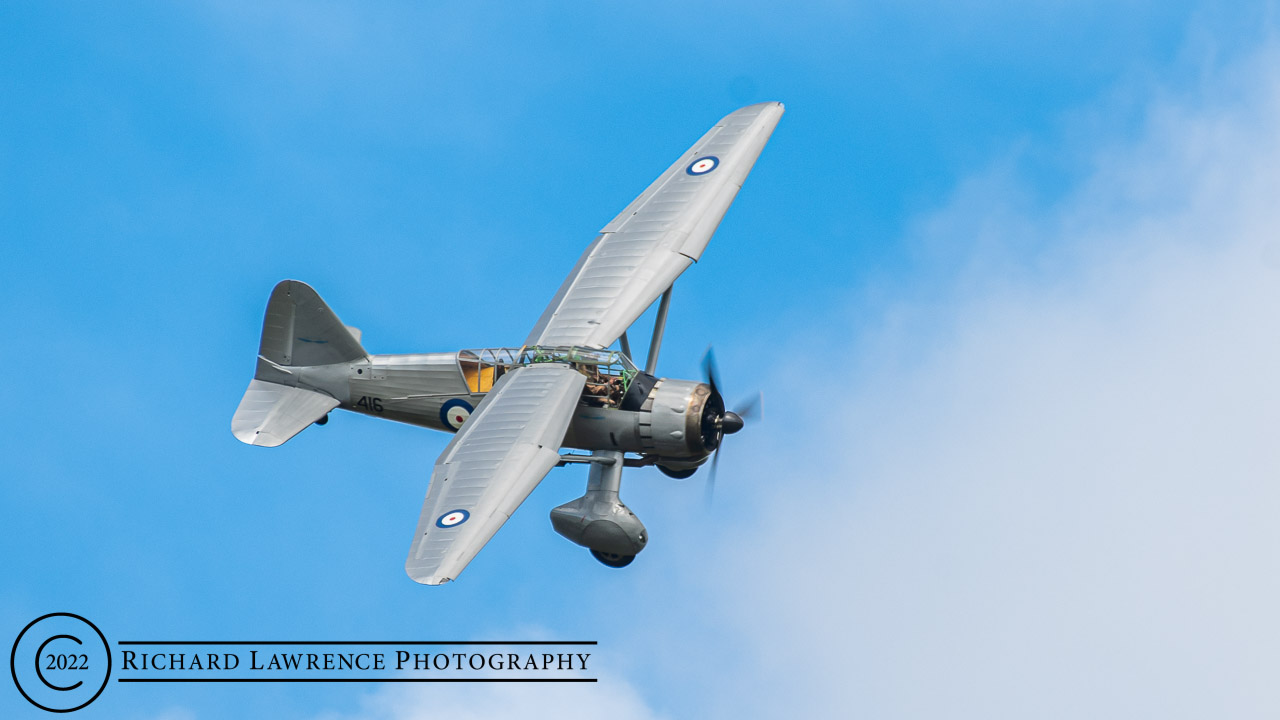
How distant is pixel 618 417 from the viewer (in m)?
28.0

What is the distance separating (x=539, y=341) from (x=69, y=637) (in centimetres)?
842

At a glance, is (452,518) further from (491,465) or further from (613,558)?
(613,558)

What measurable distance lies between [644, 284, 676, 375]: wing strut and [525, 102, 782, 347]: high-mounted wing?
24 cm

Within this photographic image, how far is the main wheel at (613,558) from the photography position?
27.6 m

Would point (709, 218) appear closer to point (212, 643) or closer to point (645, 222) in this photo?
point (645, 222)

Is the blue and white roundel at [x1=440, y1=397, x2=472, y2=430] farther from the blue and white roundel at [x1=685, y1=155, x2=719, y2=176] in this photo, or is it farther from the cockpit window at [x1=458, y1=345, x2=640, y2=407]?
the blue and white roundel at [x1=685, y1=155, x2=719, y2=176]

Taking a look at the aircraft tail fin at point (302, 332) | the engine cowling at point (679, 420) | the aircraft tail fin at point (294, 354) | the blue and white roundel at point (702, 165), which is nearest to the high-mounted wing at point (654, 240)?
the blue and white roundel at point (702, 165)

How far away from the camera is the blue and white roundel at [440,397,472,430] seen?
29359 millimetres

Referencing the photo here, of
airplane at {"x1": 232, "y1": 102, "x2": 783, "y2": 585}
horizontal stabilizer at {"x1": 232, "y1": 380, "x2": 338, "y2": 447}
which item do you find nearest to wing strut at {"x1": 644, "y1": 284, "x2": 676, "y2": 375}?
airplane at {"x1": 232, "y1": 102, "x2": 783, "y2": 585}

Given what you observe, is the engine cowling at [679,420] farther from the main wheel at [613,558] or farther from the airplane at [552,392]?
the main wheel at [613,558]

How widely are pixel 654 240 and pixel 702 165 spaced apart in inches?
102

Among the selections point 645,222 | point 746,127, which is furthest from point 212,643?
point 746,127

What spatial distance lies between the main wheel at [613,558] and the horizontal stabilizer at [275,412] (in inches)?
220

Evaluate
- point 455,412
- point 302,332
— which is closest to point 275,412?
point 302,332
